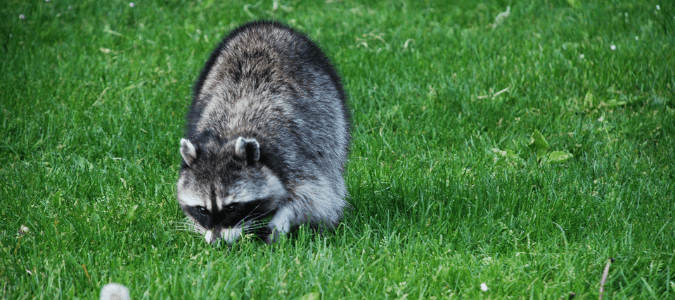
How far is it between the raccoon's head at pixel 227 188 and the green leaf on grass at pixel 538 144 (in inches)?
92.9

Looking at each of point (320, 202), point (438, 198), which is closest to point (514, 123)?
point (438, 198)

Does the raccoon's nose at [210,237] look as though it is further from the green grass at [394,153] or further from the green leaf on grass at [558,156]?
the green leaf on grass at [558,156]

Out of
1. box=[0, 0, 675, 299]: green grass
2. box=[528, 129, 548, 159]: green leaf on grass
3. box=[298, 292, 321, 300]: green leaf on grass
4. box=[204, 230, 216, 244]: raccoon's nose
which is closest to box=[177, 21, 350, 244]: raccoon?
box=[204, 230, 216, 244]: raccoon's nose

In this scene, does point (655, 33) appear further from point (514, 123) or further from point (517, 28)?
point (514, 123)

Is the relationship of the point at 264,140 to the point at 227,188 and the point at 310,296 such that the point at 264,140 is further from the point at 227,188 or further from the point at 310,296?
the point at 310,296

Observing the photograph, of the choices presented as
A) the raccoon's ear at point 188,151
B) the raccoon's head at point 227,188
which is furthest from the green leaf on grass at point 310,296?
the raccoon's ear at point 188,151

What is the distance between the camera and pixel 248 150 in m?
3.23

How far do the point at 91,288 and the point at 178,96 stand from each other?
10.0ft

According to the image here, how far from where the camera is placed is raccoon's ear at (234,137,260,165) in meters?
3.19

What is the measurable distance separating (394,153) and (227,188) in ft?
6.41

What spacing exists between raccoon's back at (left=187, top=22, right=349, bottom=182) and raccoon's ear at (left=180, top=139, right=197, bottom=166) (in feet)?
0.76

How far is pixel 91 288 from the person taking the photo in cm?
292

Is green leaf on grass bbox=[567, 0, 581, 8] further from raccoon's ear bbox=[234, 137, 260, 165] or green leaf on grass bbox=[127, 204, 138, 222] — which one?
green leaf on grass bbox=[127, 204, 138, 222]

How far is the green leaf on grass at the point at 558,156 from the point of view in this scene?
4547 millimetres
